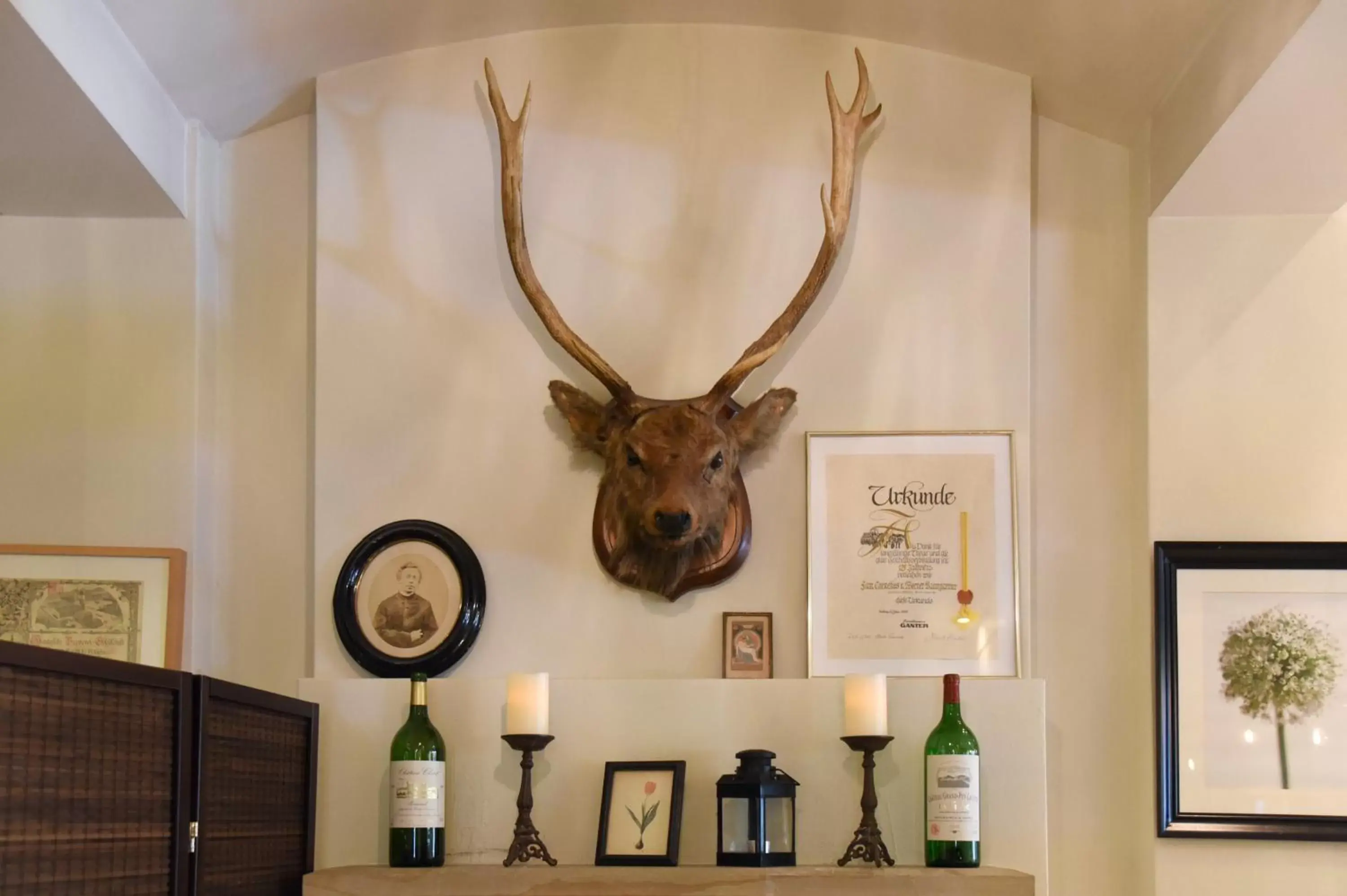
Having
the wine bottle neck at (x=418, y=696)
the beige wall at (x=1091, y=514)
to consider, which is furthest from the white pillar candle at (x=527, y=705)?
the beige wall at (x=1091, y=514)

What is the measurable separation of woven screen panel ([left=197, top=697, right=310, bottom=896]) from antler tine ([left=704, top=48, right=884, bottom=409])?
1033 millimetres

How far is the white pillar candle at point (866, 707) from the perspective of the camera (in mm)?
2717

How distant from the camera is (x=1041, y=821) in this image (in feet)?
9.12

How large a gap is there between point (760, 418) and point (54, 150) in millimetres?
1445

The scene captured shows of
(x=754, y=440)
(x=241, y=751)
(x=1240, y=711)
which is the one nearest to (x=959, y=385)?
(x=754, y=440)

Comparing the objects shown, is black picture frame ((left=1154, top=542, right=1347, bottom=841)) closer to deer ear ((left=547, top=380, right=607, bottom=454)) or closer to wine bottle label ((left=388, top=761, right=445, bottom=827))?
deer ear ((left=547, top=380, right=607, bottom=454))

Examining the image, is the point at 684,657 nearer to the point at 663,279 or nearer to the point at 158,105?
the point at 663,279

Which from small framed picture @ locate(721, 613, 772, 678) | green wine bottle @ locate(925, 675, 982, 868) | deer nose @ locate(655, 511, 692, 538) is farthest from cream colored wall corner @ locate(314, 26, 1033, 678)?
green wine bottle @ locate(925, 675, 982, 868)

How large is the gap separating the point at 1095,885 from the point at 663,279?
1.50 m

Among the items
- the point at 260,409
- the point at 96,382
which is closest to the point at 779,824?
the point at 260,409

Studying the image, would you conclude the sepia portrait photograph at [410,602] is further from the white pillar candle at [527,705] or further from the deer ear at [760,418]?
the deer ear at [760,418]

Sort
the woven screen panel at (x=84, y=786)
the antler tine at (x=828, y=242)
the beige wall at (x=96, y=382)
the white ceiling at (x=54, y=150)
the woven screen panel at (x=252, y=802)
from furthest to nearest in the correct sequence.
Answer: the beige wall at (x=96, y=382) < the antler tine at (x=828, y=242) < the white ceiling at (x=54, y=150) < the woven screen panel at (x=252, y=802) < the woven screen panel at (x=84, y=786)

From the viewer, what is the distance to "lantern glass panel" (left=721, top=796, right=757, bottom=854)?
2.68 metres

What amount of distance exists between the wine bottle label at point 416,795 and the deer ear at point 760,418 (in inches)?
34.1
